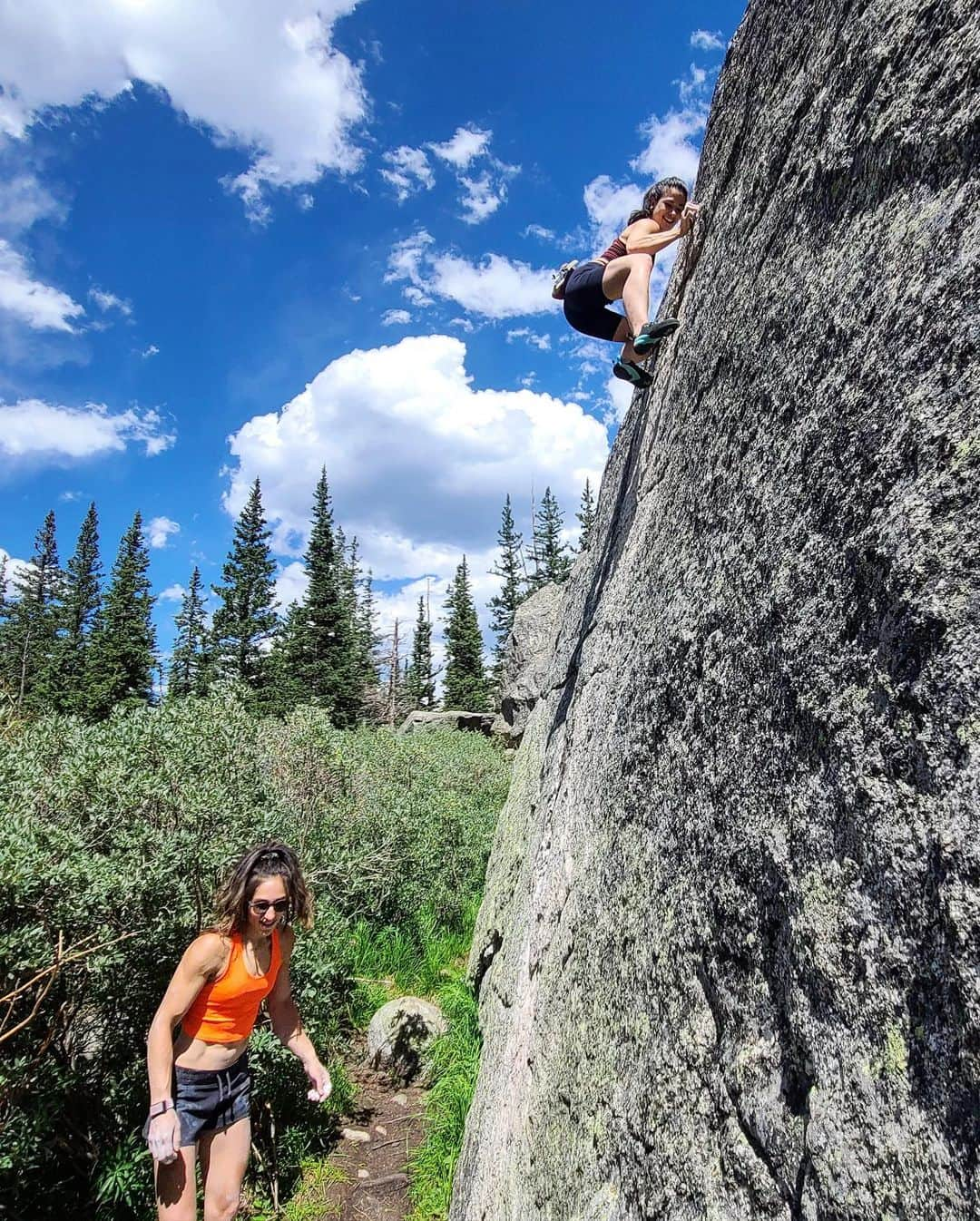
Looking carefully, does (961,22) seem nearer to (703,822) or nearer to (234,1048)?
(703,822)

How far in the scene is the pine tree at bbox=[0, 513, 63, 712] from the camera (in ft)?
138

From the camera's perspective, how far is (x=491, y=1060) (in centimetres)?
405

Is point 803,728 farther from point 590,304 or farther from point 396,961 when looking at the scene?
point 396,961

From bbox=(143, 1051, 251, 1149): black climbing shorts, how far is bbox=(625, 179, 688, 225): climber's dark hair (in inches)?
217

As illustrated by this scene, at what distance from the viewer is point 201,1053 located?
11.0 ft

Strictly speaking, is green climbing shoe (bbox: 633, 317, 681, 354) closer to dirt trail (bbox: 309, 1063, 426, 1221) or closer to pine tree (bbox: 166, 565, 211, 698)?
dirt trail (bbox: 309, 1063, 426, 1221)

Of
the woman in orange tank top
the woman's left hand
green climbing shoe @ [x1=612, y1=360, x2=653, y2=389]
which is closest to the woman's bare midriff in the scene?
the woman in orange tank top

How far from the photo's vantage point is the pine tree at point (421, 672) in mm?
55719

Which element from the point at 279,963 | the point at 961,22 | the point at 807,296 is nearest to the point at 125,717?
the point at 279,963

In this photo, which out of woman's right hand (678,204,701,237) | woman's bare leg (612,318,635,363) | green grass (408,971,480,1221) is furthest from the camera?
green grass (408,971,480,1221)

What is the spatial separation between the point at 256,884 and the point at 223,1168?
1448mm

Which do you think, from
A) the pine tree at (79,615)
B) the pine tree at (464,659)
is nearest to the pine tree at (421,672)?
the pine tree at (464,659)

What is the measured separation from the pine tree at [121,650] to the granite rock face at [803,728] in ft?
120

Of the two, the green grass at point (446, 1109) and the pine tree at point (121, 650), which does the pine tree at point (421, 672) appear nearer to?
the pine tree at point (121, 650)
